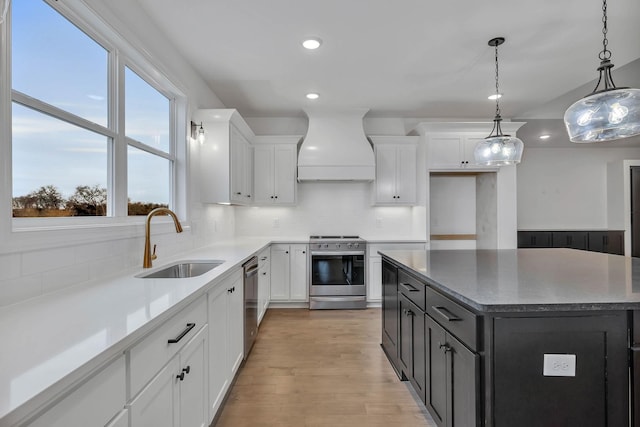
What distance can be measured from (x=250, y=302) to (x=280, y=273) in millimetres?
1417

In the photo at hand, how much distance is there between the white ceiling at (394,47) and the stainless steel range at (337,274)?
6.16 ft

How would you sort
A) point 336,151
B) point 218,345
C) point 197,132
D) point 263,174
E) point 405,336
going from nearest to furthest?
1. point 218,345
2. point 405,336
3. point 197,132
4. point 336,151
5. point 263,174

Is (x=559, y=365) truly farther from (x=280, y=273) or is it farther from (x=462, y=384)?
(x=280, y=273)

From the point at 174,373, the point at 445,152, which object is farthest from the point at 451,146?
the point at 174,373

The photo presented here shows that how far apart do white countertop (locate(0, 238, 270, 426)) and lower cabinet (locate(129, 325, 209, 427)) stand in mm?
228

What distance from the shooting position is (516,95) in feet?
12.5

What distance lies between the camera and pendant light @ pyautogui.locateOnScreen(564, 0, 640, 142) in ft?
5.47

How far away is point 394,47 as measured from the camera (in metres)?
2.67

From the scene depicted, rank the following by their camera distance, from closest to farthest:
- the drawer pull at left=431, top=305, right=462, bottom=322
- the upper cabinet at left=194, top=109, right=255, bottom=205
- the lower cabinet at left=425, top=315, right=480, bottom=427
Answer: the lower cabinet at left=425, top=315, right=480, bottom=427
the drawer pull at left=431, top=305, right=462, bottom=322
the upper cabinet at left=194, top=109, right=255, bottom=205

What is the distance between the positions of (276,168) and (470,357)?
356 centimetres

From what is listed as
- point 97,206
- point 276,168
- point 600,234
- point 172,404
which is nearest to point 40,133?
point 97,206

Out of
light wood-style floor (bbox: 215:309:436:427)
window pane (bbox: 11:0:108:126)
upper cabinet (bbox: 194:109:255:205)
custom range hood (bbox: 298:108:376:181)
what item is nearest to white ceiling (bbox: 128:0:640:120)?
custom range hood (bbox: 298:108:376:181)

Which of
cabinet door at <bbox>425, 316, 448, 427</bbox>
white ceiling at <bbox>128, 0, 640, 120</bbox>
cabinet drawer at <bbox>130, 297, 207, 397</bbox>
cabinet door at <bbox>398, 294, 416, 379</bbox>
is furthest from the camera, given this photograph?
white ceiling at <bbox>128, 0, 640, 120</bbox>

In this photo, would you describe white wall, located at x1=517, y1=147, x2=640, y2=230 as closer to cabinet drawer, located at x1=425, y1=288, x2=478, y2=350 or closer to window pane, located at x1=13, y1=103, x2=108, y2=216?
cabinet drawer, located at x1=425, y1=288, x2=478, y2=350
